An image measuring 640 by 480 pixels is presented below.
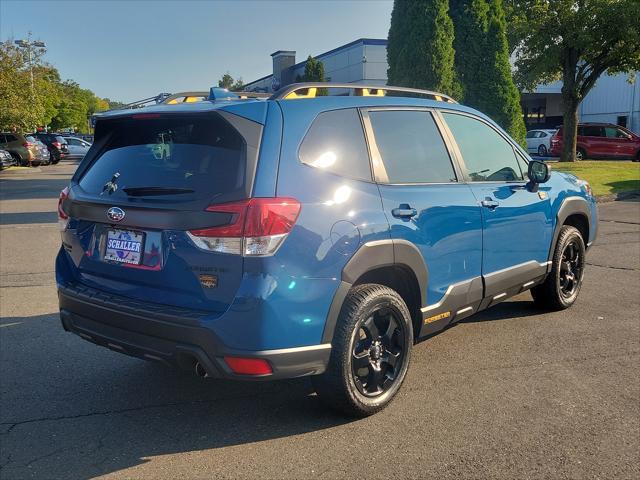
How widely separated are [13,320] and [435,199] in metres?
4.12

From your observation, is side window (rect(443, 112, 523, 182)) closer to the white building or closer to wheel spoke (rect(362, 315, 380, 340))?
wheel spoke (rect(362, 315, 380, 340))

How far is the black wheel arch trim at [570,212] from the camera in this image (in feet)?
17.1

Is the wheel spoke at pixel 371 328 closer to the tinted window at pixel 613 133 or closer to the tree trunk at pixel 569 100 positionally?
the tree trunk at pixel 569 100

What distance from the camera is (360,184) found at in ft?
11.2

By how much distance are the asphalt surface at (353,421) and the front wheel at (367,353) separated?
0.52 feet

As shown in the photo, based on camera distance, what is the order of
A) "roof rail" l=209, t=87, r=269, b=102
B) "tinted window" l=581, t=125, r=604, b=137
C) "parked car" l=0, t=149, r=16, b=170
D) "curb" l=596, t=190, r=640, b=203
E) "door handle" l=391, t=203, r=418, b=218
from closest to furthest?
"door handle" l=391, t=203, r=418, b=218 → "roof rail" l=209, t=87, r=269, b=102 → "curb" l=596, t=190, r=640, b=203 → "parked car" l=0, t=149, r=16, b=170 → "tinted window" l=581, t=125, r=604, b=137

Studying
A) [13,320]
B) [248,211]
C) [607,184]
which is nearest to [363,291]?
[248,211]

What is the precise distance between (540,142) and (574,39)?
11331mm

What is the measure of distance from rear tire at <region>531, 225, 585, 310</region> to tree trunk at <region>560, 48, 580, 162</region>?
1987 cm

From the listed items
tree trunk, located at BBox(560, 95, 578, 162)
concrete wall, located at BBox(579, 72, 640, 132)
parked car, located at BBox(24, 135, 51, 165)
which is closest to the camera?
tree trunk, located at BBox(560, 95, 578, 162)

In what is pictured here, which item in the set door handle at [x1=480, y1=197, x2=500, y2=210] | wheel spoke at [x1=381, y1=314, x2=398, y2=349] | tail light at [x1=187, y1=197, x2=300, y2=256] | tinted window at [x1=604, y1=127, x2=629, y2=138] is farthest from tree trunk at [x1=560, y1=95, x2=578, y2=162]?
tail light at [x1=187, y1=197, x2=300, y2=256]

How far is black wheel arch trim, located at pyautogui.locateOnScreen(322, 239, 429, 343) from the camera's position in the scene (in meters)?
3.17

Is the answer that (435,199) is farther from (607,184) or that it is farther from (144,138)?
(607,184)

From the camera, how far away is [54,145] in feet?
117
